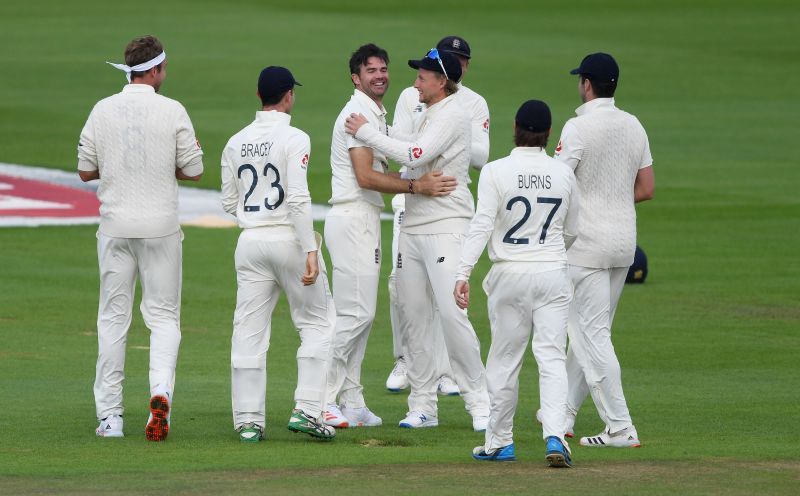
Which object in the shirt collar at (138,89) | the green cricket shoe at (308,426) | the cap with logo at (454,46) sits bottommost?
the green cricket shoe at (308,426)

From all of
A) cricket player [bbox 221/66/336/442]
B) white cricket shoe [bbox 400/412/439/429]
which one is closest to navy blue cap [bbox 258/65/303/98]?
cricket player [bbox 221/66/336/442]

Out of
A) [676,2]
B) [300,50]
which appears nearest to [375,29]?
[300,50]

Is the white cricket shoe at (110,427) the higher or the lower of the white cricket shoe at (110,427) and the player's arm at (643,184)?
the lower

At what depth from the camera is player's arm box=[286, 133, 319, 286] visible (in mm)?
9172

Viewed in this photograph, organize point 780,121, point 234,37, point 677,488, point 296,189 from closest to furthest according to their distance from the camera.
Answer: point 677,488 < point 296,189 < point 780,121 < point 234,37

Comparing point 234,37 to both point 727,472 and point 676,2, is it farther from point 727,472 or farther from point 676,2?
point 727,472

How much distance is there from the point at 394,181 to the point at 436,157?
0.32 m

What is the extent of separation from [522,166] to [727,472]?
2024mm

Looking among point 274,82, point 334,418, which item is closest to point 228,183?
point 274,82

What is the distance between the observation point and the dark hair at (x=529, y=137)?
28.0ft

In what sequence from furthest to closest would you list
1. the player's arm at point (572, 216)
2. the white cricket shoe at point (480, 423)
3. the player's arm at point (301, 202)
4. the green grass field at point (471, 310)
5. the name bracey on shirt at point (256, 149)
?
1. the white cricket shoe at point (480, 423)
2. the name bracey on shirt at point (256, 149)
3. the player's arm at point (301, 202)
4. the player's arm at point (572, 216)
5. the green grass field at point (471, 310)

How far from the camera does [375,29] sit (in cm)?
4672

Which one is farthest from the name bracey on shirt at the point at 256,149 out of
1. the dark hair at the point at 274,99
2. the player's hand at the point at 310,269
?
the player's hand at the point at 310,269

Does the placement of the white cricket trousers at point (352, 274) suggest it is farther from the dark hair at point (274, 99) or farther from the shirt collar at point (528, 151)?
the shirt collar at point (528, 151)
